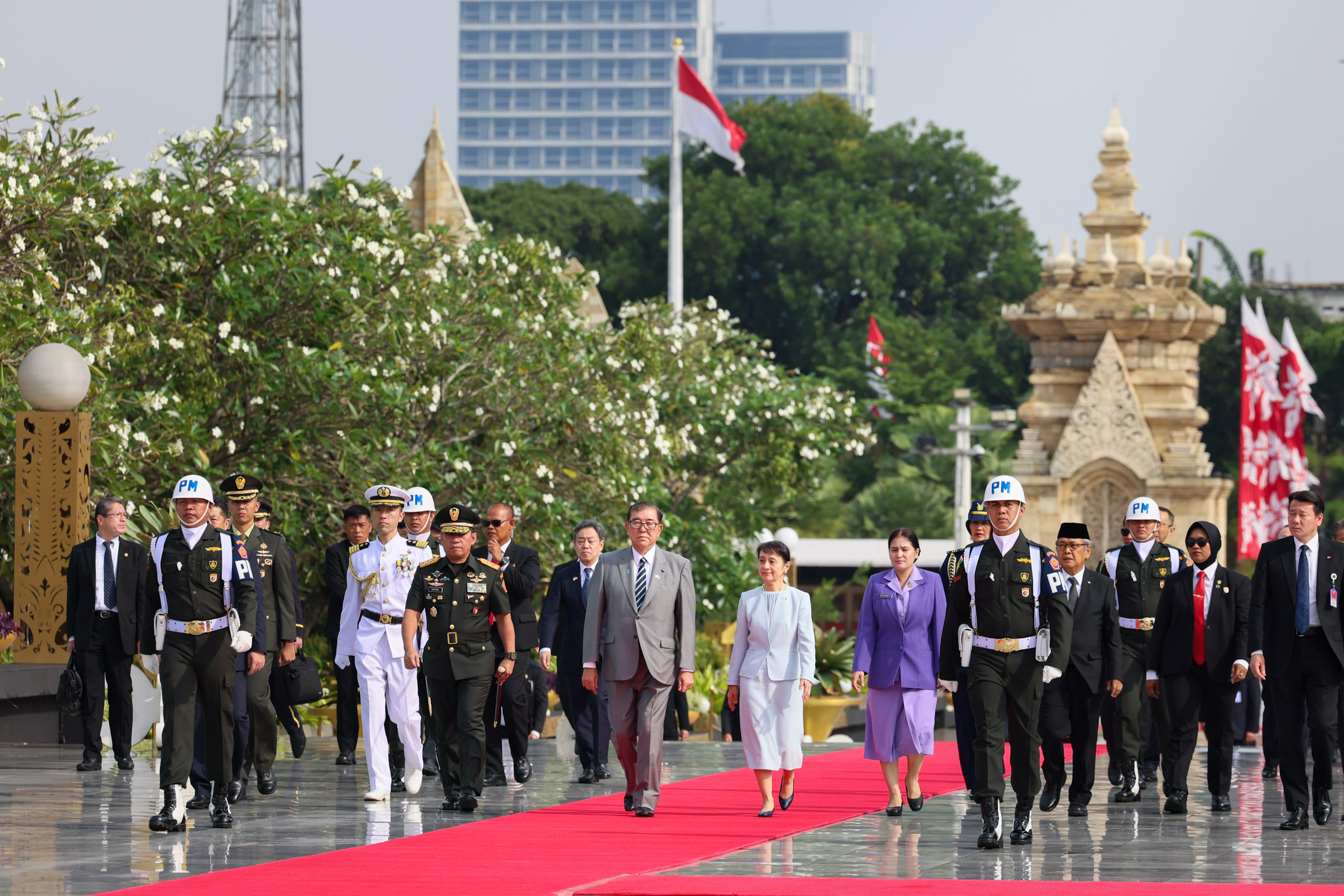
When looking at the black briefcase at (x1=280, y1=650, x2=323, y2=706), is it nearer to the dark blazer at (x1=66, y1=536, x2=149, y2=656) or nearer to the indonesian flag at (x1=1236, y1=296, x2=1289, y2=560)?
the dark blazer at (x1=66, y1=536, x2=149, y2=656)

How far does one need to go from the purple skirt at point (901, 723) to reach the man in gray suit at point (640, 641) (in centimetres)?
120

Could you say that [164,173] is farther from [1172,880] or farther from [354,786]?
[1172,880]

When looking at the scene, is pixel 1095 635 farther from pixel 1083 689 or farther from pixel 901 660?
pixel 901 660

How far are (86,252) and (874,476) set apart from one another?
40249mm

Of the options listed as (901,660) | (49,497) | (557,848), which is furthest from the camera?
(49,497)

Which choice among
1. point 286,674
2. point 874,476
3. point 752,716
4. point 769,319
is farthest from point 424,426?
point 769,319

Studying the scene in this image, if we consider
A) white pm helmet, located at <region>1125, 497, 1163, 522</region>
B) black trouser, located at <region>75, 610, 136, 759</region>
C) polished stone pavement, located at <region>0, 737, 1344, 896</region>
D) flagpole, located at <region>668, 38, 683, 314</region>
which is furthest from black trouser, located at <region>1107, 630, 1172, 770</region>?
flagpole, located at <region>668, 38, 683, 314</region>

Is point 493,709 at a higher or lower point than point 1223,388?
lower

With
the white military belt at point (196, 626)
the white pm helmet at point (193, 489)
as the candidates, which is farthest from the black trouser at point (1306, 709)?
the white pm helmet at point (193, 489)

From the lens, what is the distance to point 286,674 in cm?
1336

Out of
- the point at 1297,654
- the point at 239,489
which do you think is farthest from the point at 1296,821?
the point at 239,489

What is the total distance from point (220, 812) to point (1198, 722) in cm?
599

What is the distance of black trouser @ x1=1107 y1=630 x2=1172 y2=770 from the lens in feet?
41.4

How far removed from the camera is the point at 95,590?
45.1ft
